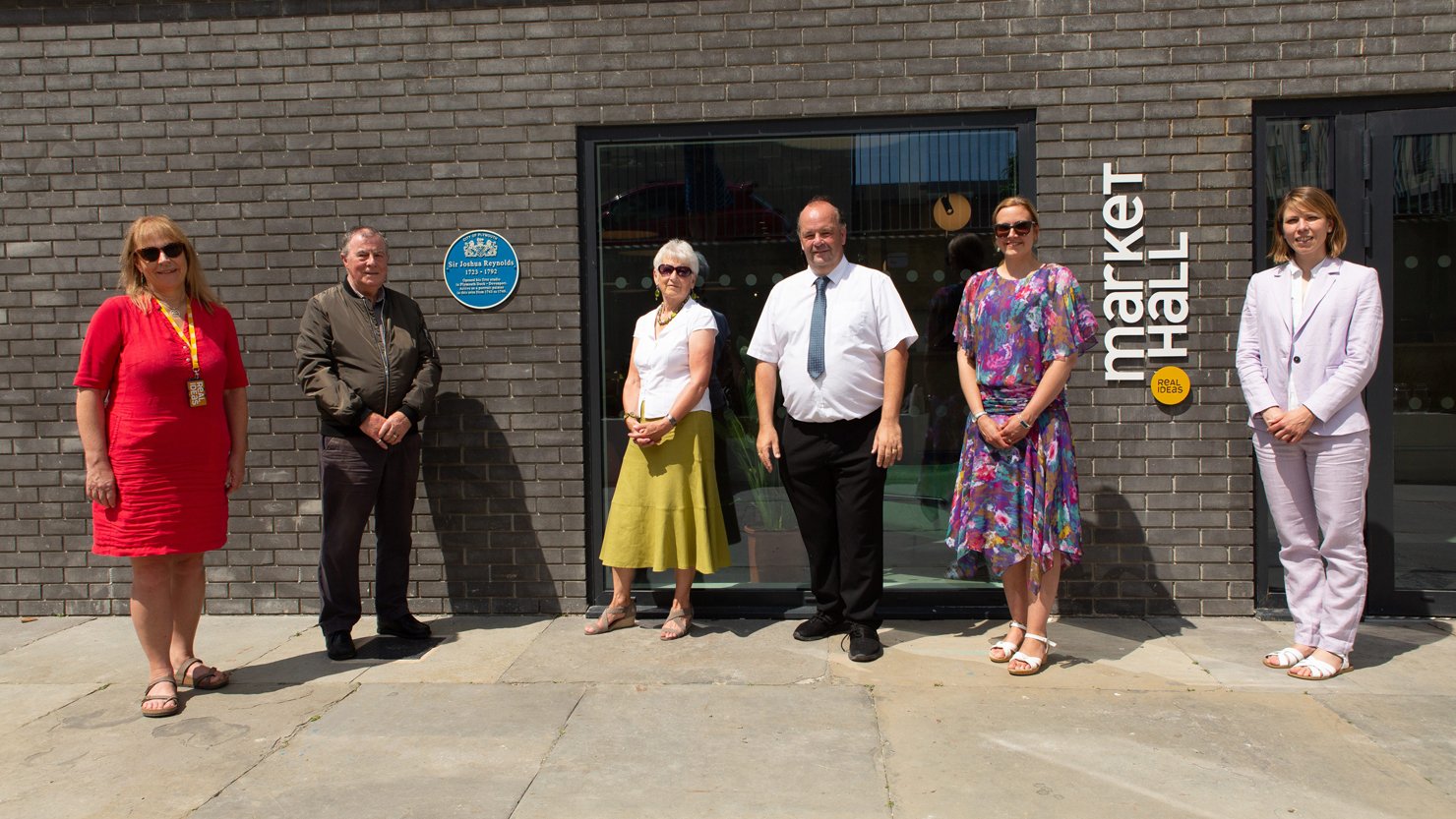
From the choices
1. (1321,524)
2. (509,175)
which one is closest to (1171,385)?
(1321,524)

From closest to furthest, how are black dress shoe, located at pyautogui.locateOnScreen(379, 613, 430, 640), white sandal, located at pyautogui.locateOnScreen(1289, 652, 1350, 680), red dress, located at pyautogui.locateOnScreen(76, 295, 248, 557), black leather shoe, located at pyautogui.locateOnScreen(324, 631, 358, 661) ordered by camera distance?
red dress, located at pyautogui.locateOnScreen(76, 295, 248, 557), white sandal, located at pyautogui.locateOnScreen(1289, 652, 1350, 680), black leather shoe, located at pyautogui.locateOnScreen(324, 631, 358, 661), black dress shoe, located at pyautogui.locateOnScreen(379, 613, 430, 640)

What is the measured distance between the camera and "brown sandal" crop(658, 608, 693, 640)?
5.24 m

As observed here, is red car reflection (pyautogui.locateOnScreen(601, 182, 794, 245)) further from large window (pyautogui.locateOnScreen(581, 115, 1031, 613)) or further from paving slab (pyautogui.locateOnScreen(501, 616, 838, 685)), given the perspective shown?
paving slab (pyautogui.locateOnScreen(501, 616, 838, 685))

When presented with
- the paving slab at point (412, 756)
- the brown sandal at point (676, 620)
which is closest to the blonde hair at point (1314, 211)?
the brown sandal at point (676, 620)

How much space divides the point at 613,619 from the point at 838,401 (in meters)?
1.60

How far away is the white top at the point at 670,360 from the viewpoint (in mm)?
5203

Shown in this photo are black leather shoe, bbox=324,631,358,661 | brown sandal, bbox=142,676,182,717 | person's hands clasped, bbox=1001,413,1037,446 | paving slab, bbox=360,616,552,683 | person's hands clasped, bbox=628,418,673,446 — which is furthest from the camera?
person's hands clasped, bbox=628,418,673,446

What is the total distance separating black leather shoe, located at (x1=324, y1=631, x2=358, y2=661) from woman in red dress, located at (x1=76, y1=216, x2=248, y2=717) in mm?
515

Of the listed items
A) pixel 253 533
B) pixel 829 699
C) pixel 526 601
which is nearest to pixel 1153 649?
pixel 829 699

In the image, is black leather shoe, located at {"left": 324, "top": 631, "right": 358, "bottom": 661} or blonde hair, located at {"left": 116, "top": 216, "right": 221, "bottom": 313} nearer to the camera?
blonde hair, located at {"left": 116, "top": 216, "right": 221, "bottom": 313}

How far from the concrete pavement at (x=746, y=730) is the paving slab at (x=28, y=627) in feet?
0.53

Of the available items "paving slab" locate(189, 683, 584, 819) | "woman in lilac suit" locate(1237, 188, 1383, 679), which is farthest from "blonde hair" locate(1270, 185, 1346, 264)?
"paving slab" locate(189, 683, 584, 819)

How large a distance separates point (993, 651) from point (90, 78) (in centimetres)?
540

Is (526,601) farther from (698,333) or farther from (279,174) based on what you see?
(279,174)
